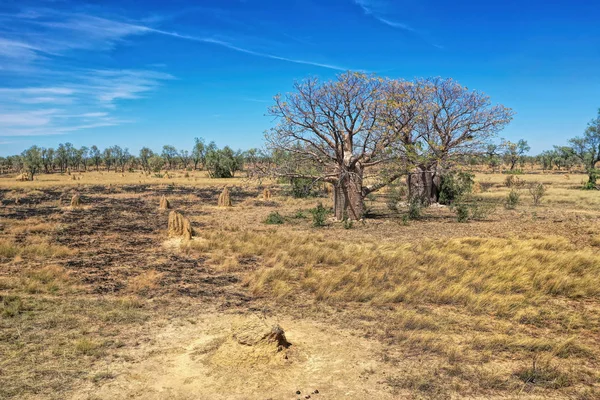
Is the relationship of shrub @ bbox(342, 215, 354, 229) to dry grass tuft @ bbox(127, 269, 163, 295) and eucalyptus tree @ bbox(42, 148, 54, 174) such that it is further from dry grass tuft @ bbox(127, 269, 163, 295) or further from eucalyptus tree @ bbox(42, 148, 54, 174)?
eucalyptus tree @ bbox(42, 148, 54, 174)

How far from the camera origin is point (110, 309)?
8328mm

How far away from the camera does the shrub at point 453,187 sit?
2556 centimetres

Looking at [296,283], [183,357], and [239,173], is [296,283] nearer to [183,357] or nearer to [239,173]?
[183,357]

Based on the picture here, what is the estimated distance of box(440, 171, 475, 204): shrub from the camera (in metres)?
25.6

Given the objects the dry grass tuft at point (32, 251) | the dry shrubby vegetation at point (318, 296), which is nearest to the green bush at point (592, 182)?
the dry shrubby vegetation at point (318, 296)

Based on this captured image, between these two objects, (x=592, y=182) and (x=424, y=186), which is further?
(x=592, y=182)

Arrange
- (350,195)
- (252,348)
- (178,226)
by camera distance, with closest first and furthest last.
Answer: (252,348), (178,226), (350,195)

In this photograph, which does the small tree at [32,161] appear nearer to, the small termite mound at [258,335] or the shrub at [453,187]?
the shrub at [453,187]

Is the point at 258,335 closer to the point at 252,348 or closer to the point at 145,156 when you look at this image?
the point at 252,348

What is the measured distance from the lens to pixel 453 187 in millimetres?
26234

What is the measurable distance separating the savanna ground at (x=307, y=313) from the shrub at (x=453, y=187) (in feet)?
29.7

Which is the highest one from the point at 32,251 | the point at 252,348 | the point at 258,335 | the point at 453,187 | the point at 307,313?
the point at 453,187

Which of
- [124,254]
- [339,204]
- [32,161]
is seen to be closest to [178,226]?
[124,254]

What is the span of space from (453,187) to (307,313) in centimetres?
2061
